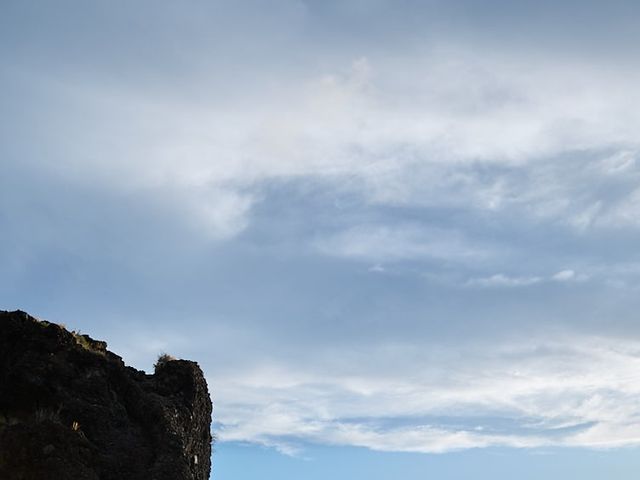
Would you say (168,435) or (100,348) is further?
(100,348)

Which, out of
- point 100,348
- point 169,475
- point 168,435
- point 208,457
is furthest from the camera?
point 208,457

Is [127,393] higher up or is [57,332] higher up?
[57,332]

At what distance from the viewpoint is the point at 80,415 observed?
23.4 m

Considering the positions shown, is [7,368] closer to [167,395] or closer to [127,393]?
[127,393]

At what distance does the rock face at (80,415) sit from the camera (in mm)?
20359

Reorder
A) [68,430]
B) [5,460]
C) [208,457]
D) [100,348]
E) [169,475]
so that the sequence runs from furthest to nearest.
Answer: [208,457]
[100,348]
[169,475]
[68,430]
[5,460]

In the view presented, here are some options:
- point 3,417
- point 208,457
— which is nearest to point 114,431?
point 3,417

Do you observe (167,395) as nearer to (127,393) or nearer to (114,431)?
(127,393)

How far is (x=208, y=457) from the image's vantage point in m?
30.7

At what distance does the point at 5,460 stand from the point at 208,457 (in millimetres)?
12289

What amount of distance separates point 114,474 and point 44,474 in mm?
3062

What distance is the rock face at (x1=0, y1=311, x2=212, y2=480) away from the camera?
66.8 ft

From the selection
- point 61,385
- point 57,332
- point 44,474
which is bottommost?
point 44,474

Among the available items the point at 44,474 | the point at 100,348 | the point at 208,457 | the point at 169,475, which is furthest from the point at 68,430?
the point at 208,457
